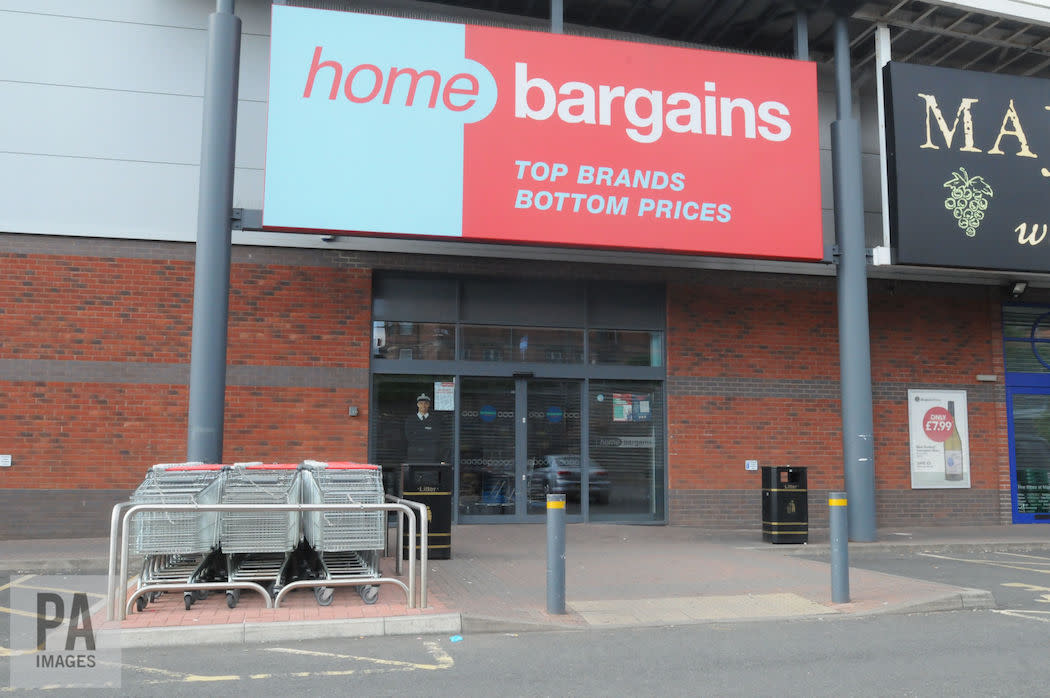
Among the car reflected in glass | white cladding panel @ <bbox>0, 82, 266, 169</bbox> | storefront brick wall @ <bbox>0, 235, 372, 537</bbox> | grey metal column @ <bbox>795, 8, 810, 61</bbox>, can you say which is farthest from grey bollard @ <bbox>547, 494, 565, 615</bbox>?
grey metal column @ <bbox>795, 8, 810, 61</bbox>

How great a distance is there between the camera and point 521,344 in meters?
14.9

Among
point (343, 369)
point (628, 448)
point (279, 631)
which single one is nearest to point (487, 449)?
point (628, 448)

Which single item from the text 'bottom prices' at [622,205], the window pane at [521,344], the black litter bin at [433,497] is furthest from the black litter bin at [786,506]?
the black litter bin at [433,497]

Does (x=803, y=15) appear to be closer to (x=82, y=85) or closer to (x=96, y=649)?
(x=82, y=85)

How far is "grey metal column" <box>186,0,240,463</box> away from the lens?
460 inches

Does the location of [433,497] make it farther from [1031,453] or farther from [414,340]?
[1031,453]

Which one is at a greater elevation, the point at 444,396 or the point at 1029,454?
the point at 444,396

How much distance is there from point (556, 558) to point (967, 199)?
423 inches

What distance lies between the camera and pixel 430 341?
1455 cm

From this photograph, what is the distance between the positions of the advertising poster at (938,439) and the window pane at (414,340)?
8.71 metres

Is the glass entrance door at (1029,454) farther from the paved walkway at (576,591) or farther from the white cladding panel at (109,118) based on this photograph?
the white cladding panel at (109,118)

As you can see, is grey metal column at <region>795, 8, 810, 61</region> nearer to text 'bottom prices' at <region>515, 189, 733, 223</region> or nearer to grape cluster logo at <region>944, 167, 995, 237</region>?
text 'bottom prices' at <region>515, 189, 733, 223</region>

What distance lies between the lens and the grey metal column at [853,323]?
13.8 metres

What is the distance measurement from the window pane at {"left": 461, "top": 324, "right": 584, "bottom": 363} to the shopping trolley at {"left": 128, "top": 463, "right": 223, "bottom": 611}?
6.56 meters
